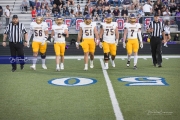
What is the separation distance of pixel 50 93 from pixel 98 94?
86 centimetres

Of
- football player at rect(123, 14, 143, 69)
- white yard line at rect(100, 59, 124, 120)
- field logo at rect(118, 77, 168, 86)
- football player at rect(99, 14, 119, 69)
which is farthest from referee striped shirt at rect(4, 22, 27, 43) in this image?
field logo at rect(118, 77, 168, 86)

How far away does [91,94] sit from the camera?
9867 millimetres

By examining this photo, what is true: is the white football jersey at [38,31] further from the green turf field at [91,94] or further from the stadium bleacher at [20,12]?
the stadium bleacher at [20,12]

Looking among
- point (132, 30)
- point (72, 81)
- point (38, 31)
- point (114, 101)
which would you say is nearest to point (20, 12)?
point (38, 31)

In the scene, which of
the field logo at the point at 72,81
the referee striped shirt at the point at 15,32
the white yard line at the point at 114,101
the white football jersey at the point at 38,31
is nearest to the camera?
the white yard line at the point at 114,101

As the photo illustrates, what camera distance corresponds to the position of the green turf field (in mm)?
8008

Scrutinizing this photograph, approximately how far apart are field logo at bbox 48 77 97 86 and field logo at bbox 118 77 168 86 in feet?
2.35

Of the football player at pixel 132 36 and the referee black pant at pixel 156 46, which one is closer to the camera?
the football player at pixel 132 36

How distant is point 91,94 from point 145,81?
211 centimetres

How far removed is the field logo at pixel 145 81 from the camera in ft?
36.6

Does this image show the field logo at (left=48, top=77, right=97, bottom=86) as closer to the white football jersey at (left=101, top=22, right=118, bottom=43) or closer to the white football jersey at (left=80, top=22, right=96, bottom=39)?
the white football jersey at (left=80, top=22, right=96, bottom=39)

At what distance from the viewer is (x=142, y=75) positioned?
12.8 metres

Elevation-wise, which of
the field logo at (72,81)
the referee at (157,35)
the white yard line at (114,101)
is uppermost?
the referee at (157,35)

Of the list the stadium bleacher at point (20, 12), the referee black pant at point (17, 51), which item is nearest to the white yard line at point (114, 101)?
the referee black pant at point (17, 51)
